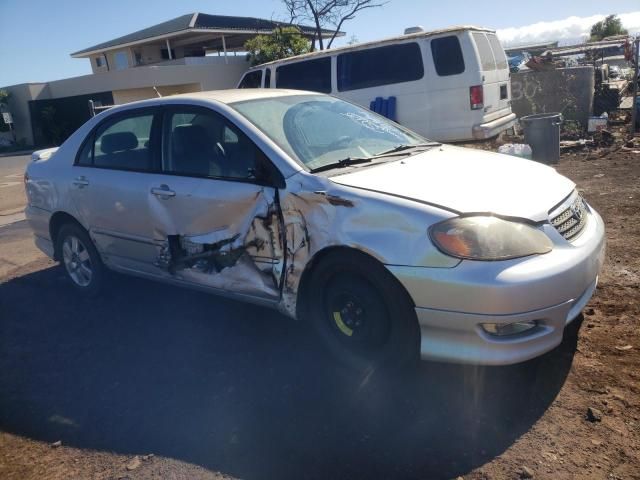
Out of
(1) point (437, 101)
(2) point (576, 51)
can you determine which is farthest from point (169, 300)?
(2) point (576, 51)

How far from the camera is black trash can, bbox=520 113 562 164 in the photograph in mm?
9430

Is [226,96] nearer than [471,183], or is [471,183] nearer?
[471,183]

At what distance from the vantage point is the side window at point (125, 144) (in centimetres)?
444

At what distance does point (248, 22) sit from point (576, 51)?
23.2 metres

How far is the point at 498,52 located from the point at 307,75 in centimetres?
347

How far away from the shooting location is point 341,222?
3172mm

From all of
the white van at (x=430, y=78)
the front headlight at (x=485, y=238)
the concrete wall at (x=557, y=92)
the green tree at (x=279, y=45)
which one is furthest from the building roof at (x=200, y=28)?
the front headlight at (x=485, y=238)

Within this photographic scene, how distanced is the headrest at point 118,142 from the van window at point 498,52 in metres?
7.27

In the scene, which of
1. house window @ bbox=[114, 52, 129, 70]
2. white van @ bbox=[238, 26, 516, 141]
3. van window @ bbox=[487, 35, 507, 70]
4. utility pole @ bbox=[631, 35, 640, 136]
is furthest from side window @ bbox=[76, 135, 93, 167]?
house window @ bbox=[114, 52, 129, 70]

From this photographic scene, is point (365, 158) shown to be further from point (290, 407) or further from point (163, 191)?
point (290, 407)

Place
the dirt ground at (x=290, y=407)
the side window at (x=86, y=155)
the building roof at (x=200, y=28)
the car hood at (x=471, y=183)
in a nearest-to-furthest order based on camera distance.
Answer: the dirt ground at (x=290, y=407) → the car hood at (x=471, y=183) → the side window at (x=86, y=155) → the building roof at (x=200, y=28)

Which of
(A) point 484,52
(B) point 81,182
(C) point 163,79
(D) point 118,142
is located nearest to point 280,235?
(D) point 118,142

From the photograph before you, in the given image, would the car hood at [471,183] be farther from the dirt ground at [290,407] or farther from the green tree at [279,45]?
the green tree at [279,45]

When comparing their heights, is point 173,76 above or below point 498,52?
above
